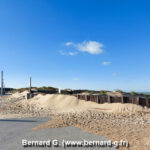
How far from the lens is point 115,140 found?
5.46m

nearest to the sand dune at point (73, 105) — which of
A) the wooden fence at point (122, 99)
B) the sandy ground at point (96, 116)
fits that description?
the sandy ground at point (96, 116)

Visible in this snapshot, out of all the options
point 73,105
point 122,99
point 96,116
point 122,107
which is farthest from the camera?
point 73,105

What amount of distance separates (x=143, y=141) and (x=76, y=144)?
235cm

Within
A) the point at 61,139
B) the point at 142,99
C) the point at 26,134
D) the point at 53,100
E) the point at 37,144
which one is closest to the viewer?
the point at 37,144

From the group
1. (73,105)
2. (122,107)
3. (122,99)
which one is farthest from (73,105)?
(122,107)

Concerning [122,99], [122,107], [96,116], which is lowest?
[96,116]

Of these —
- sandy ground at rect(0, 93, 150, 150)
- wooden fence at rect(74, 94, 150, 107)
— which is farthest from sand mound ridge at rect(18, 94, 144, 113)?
wooden fence at rect(74, 94, 150, 107)

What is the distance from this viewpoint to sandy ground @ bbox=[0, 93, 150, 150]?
20.2ft

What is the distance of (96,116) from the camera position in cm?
1091

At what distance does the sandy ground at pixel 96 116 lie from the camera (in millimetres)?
6148

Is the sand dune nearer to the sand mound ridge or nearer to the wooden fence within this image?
the sand mound ridge

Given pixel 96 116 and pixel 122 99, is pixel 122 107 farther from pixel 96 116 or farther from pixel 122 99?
pixel 96 116

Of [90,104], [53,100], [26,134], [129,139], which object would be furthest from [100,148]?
[53,100]

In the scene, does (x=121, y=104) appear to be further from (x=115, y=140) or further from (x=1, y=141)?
(x=1, y=141)
